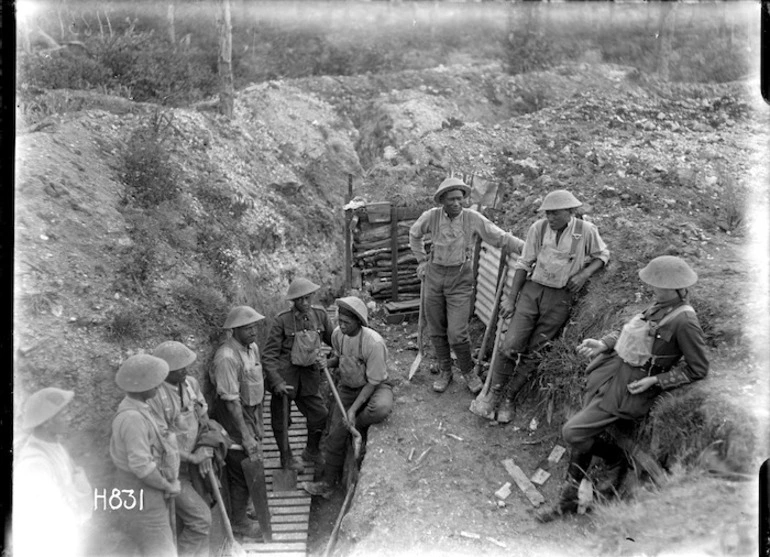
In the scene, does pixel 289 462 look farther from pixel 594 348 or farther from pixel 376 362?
pixel 594 348

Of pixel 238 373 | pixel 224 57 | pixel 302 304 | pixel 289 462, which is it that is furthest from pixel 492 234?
pixel 224 57

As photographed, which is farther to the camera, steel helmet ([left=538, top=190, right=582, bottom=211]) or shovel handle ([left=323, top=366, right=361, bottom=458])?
shovel handle ([left=323, top=366, right=361, bottom=458])

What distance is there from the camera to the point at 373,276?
9.80m

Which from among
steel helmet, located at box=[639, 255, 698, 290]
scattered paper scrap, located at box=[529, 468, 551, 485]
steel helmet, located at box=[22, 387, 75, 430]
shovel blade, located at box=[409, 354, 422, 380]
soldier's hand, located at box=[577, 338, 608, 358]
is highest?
steel helmet, located at box=[639, 255, 698, 290]

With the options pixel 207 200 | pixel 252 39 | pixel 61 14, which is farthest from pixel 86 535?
pixel 252 39

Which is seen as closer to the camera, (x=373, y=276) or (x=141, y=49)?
(x=373, y=276)

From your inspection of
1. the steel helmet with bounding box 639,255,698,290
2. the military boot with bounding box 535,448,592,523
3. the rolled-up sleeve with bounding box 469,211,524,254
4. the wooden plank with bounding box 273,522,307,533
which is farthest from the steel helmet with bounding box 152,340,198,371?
the steel helmet with bounding box 639,255,698,290

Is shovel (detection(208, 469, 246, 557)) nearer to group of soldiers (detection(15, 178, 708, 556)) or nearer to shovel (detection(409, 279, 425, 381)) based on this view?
group of soldiers (detection(15, 178, 708, 556))

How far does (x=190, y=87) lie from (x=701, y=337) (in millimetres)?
10838

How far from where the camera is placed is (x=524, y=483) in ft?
19.4

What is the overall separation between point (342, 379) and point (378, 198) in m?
4.62

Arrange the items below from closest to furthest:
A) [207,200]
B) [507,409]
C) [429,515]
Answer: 1. [429,515]
2. [507,409]
3. [207,200]

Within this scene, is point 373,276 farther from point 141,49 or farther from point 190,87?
point 141,49

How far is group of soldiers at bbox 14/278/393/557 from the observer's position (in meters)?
4.50
